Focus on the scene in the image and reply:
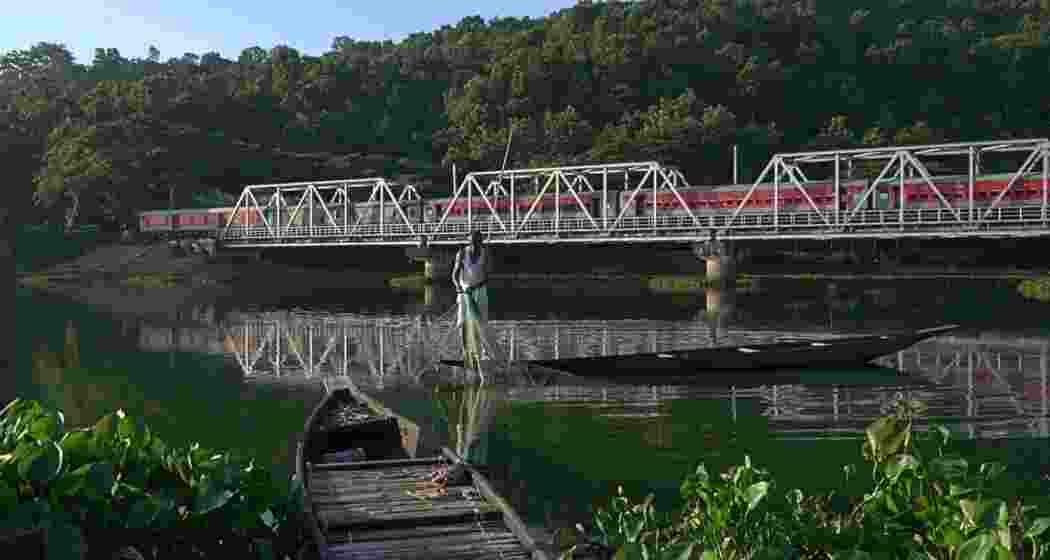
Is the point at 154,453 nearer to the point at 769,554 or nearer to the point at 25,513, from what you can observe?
the point at 25,513

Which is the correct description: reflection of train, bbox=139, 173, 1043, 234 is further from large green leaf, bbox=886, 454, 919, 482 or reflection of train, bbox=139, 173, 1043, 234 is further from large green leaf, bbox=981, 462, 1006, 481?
large green leaf, bbox=886, 454, 919, 482

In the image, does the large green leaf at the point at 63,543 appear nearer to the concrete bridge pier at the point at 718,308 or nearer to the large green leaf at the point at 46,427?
the large green leaf at the point at 46,427

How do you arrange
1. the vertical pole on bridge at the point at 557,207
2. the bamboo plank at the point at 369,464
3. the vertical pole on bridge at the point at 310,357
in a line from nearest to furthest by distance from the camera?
the bamboo plank at the point at 369,464 < the vertical pole on bridge at the point at 310,357 < the vertical pole on bridge at the point at 557,207

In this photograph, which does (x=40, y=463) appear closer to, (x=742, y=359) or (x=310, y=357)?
(x=742, y=359)

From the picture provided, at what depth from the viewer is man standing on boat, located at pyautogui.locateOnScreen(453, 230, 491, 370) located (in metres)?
16.6

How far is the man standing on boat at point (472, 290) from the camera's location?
54.6ft

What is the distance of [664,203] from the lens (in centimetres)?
5731

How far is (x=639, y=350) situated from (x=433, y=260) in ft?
129

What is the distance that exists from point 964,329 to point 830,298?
45.3 feet

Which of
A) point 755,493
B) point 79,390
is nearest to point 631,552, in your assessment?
point 755,493

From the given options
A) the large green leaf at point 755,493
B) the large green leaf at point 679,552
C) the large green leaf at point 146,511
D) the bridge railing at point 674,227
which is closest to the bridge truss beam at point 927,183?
the bridge railing at point 674,227

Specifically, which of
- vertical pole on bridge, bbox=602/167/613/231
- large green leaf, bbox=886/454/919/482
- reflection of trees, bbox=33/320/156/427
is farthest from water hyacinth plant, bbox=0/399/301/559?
vertical pole on bridge, bbox=602/167/613/231

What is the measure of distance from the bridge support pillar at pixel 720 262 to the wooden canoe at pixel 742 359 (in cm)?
3008

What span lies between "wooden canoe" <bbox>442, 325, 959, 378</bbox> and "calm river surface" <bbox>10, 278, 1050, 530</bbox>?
0.43m
